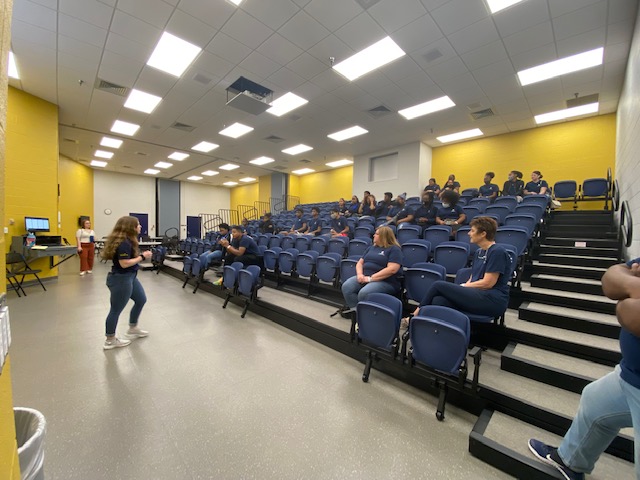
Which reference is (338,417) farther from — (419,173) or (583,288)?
(419,173)

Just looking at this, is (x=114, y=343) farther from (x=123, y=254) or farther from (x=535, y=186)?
(x=535, y=186)

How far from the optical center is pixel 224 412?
206 cm

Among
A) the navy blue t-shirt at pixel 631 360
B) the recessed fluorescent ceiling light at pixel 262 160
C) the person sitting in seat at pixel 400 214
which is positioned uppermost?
the recessed fluorescent ceiling light at pixel 262 160

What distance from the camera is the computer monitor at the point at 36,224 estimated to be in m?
5.90

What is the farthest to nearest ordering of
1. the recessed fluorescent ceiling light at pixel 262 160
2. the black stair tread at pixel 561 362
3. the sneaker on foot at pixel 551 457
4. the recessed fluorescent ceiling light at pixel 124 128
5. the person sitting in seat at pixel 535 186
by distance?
1. the recessed fluorescent ceiling light at pixel 262 160
2. the recessed fluorescent ceiling light at pixel 124 128
3. the person sitting in seat at pixel 535 186
4. the black stair tread at pixel 561 362
5. the sneaker on foot at pixel 551 457

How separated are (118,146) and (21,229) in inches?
222

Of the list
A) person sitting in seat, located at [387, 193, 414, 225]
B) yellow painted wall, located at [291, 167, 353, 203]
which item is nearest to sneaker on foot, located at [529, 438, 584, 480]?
person sitting in seat, located at [387, 193, 414, 225]

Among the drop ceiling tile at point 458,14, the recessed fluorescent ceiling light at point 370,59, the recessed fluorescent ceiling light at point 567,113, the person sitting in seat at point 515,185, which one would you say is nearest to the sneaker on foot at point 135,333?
the recessed fluorescent ceiling light at point 370,59

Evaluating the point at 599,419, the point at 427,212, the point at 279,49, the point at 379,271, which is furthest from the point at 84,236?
the point at 599,419

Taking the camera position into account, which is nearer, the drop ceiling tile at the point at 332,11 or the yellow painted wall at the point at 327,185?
the drop ceiling tile at the point at 332,11

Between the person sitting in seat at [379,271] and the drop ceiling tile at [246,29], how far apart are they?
12.6 feet

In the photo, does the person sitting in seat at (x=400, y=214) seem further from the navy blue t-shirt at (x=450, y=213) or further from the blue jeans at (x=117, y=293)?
the blue jeans at (x=117, y=293)

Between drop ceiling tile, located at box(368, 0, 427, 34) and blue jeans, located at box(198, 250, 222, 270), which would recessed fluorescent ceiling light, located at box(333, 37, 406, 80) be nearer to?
drop ceiling tile, located at box(368, 0, 427, 34)

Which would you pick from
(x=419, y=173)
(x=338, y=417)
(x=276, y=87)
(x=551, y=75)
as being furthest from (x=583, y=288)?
(x=419, y=173)
